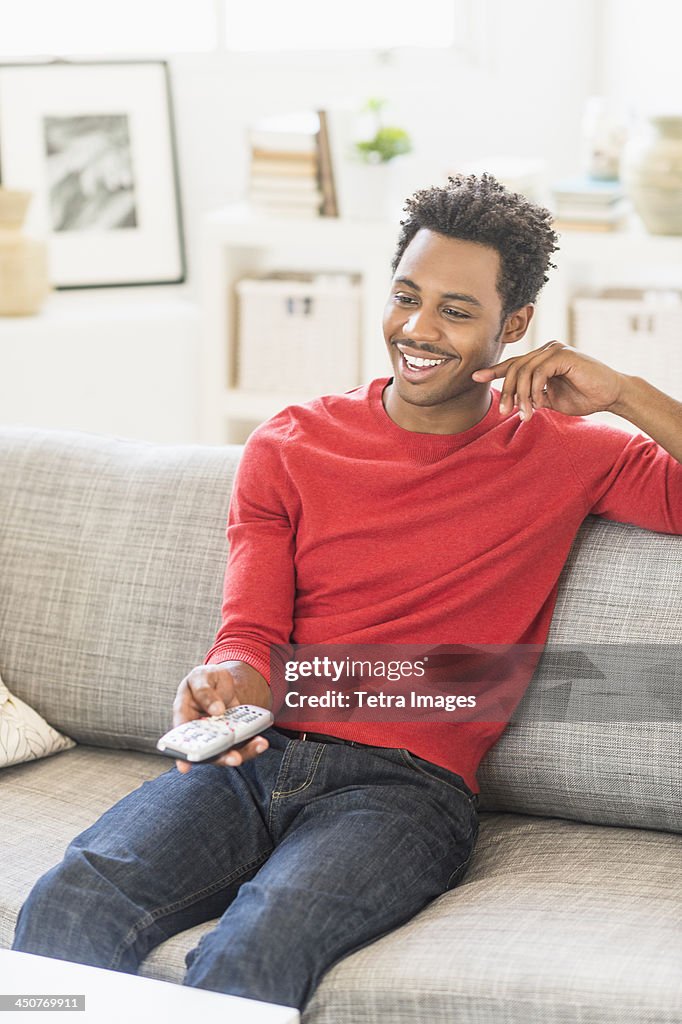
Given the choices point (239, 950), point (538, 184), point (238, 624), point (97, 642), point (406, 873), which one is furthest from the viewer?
point (538, 184)

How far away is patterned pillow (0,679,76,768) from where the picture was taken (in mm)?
1843

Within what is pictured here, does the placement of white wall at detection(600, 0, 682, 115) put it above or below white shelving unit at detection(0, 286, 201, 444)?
above

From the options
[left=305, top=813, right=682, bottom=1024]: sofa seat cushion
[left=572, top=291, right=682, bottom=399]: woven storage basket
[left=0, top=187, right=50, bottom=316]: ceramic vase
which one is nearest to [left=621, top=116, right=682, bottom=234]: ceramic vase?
[left=572, top=291, right=682, bottom=399]: woven storage basket

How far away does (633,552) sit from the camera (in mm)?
1719

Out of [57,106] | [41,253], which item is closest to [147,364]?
[41,253]

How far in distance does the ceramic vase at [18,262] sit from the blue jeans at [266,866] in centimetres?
205

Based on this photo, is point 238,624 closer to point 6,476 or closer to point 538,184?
point 6,476

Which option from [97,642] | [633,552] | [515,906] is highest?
[633,552]

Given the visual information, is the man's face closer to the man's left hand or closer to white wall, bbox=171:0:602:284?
the man's left hand

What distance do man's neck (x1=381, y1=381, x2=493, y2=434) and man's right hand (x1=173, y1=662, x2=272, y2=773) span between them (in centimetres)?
36

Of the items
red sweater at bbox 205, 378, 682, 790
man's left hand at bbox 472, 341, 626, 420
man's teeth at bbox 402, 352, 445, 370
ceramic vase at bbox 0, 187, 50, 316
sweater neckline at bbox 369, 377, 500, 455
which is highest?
ceramic vase at bbox 0, 187, 50, 316

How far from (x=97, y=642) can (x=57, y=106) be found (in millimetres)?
2144

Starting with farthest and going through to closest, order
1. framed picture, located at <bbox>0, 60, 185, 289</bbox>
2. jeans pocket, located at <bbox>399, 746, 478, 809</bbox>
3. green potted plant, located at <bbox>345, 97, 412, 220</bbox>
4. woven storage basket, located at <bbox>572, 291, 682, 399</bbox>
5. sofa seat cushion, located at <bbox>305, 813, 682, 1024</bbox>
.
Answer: framed picture, located at <bbox>0, 60, 185, 289</bbox> < green potted plant, located at <bbox>345, 97, 412, 220</bbox> < woven storage basket, located at <bbox>572, 291, 682, 399</bbox> < jeans pocket, located at <bbox>399, 746, 478, 809</bbox> < sofa seat cushion, located at <bbox>305, 813, 682, 1024</bbox>

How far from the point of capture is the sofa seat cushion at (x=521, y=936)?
1.32 meters
